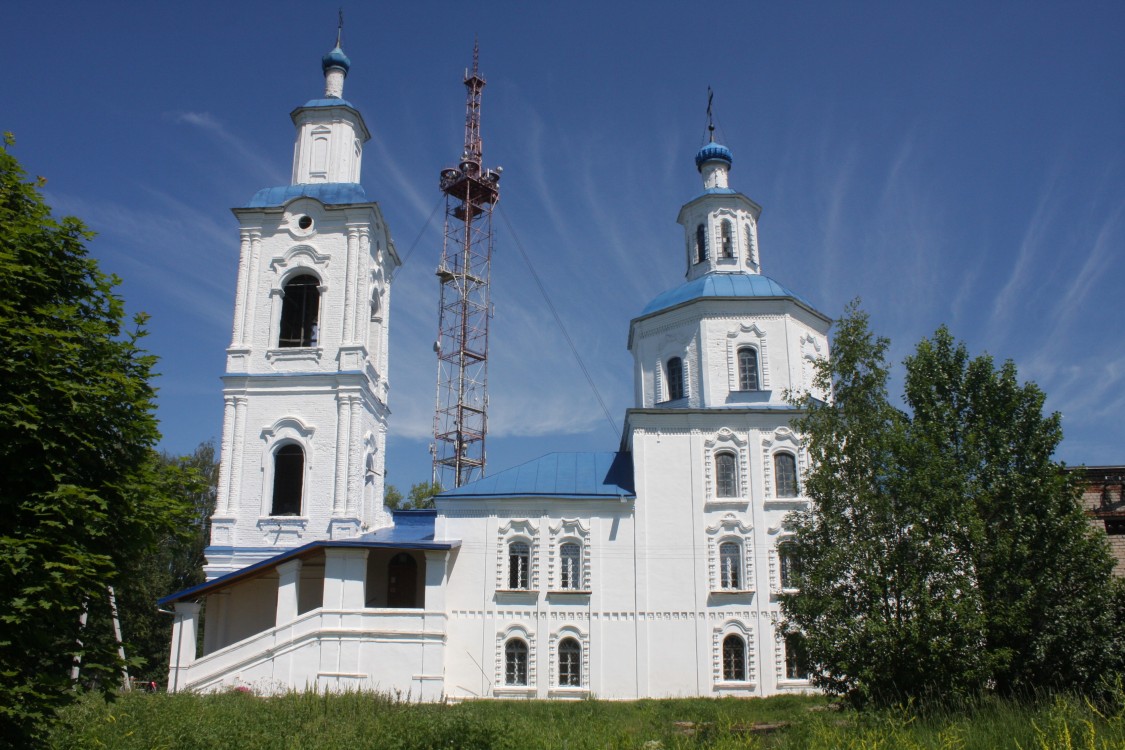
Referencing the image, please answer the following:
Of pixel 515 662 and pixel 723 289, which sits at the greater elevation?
pixel 723 289

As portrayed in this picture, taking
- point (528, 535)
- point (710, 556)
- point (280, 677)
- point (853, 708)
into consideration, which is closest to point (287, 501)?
point (280, 677)

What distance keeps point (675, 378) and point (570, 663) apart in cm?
854

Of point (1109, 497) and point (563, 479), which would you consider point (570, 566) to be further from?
point (1109, 497)

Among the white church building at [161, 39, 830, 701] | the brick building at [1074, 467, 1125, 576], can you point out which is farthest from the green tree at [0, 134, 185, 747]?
the brick building at [1074, 467, 1125, 576]

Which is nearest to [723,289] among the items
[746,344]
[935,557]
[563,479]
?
[746,344]

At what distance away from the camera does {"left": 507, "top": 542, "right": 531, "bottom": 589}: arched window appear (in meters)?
22.3

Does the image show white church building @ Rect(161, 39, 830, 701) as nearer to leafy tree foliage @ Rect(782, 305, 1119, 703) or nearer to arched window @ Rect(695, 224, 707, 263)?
arched window @ Rect(695, 224, 707, 263)

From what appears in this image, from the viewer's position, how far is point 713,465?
23062mm

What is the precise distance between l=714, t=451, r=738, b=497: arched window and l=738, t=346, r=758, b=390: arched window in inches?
82.6

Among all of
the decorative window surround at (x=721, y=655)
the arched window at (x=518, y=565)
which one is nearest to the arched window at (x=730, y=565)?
the decorative window surround at (x=721, y=655)

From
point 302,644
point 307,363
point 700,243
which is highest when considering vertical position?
point 700,243

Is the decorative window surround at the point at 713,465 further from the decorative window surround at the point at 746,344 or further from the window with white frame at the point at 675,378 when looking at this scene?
the window with white frame at the point at 675,378

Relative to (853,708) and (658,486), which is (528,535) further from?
(853,708)

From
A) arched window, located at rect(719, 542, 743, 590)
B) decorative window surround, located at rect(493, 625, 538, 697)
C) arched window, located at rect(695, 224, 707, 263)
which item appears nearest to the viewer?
decorative window surround, located at rect(493, 625, 538, 697)
